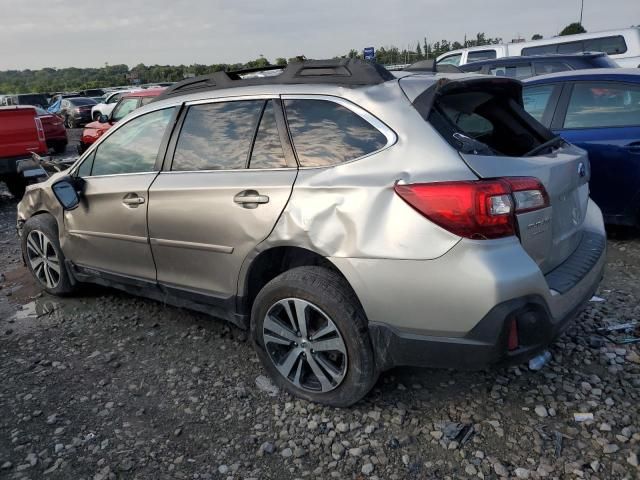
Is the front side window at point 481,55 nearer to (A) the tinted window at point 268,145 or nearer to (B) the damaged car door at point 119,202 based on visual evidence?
(B) the damaged car door at point 119,202

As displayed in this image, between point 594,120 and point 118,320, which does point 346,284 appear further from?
point 594,120

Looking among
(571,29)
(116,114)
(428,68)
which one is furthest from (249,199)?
(571,29)

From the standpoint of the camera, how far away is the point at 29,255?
484 cm

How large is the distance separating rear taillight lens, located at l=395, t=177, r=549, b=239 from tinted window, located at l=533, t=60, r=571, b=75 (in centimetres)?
779

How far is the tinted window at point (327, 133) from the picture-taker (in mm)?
2641

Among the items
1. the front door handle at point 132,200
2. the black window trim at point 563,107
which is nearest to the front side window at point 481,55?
the black window trim at point 563,107

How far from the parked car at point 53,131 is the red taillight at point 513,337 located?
50.2ft

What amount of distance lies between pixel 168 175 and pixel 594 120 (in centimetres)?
393

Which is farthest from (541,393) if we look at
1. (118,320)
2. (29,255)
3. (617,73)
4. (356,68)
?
(29,255)

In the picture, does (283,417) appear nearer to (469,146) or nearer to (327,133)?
(327,133)

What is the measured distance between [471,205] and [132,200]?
7.49 feet

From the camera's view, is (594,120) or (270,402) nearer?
(270,402)

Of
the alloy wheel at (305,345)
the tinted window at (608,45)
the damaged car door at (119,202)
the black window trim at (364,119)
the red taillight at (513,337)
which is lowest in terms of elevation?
the alloy wheel at (305,345)

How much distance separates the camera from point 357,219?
250cm
